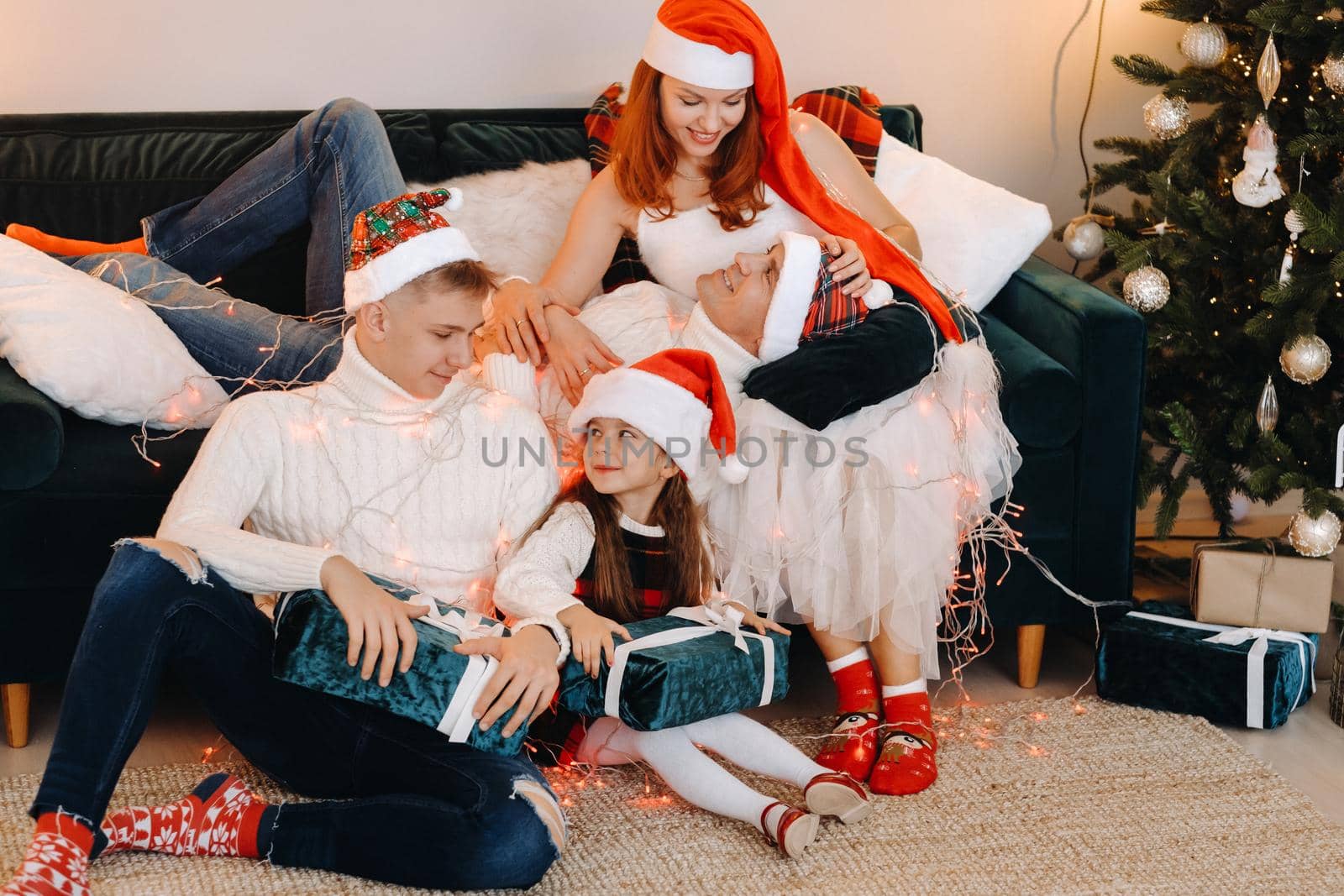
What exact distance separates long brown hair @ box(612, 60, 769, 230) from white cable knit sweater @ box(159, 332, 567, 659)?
0.63 metres

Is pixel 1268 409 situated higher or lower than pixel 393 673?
higher

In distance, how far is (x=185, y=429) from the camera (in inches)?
85.1

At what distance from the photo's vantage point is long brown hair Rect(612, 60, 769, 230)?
2338 millimetres

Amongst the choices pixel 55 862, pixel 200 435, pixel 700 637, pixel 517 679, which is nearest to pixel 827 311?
pixel 700 637

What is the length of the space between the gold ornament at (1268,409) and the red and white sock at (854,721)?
983mm

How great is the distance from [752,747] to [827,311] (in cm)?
71

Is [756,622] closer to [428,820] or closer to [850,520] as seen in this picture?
[850,520]

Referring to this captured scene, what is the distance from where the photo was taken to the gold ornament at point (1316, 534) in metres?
2.35

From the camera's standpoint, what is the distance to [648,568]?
6.57ft

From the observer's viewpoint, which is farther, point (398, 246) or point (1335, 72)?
point (1335, 72)

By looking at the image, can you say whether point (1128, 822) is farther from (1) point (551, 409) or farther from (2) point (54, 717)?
(2) point (54, 717)

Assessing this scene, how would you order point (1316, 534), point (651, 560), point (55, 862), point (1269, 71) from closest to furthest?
point (55, 862) → point (651, 560) → point (1316, 534) → point (1269, 71)

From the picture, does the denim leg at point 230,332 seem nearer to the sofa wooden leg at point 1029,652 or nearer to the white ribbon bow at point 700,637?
the white ribbon bow at point 700,637

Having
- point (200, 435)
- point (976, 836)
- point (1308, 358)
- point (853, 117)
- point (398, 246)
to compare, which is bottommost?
point (976, 836)
